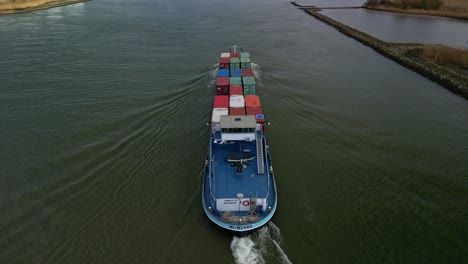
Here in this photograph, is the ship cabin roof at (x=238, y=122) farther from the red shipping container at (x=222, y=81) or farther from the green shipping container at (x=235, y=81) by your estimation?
the green shipping container at (x=235, y=81)

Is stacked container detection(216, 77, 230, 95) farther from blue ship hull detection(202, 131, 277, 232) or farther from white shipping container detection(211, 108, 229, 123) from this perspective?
blue ship hull detection(202, 131, 277, 232)

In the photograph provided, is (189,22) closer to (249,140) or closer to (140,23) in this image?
(140,23)

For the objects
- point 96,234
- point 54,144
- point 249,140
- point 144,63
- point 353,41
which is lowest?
A: point 96,234

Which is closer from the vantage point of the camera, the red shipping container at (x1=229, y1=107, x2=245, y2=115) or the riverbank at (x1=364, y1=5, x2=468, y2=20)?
the red shipping container at (x1=229, y1=107, x2=245, y2=115)

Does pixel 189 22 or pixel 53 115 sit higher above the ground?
pixel 189 22

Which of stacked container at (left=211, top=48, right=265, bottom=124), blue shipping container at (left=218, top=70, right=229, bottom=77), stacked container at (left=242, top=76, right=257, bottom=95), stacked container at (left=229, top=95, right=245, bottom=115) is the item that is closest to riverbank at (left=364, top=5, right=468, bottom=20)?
stacked container at (left=211, top=48, right=265, bottom=124)

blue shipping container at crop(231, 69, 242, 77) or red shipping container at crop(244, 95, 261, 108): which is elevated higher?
blue shipping container at crop(231, 69, 242, 77)

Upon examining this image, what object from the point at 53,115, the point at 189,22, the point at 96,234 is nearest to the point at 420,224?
the point at 96,234
